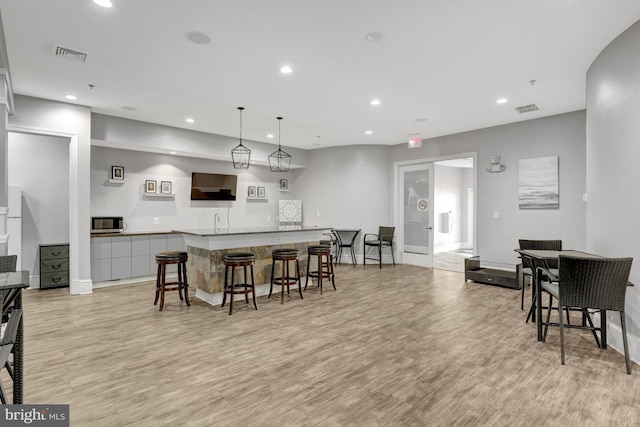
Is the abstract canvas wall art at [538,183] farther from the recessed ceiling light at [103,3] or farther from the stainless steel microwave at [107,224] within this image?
the stainless steel microwave at [107,224]

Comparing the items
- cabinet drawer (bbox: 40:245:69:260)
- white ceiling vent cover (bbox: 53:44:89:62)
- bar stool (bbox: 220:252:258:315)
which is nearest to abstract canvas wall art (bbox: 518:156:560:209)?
bar stool (bbox: 220:252:258:315)

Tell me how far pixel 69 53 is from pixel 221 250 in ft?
8.95

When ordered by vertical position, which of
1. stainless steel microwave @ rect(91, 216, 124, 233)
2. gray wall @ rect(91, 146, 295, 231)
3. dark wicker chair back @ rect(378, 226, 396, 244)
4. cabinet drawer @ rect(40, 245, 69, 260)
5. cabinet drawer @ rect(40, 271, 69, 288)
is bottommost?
cabinet drawer @ rect(40, 271, 69, 288)

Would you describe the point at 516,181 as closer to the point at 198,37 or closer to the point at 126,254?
the point at 198,37

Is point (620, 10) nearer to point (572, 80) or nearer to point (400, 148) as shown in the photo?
point (572, 80)

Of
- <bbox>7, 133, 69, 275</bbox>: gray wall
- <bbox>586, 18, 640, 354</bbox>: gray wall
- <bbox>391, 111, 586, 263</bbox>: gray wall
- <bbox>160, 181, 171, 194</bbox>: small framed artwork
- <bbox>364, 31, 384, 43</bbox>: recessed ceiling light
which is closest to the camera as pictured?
<bbox>586, 18, 640, 354</bbox>: gray wall

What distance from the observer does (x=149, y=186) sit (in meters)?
6.59

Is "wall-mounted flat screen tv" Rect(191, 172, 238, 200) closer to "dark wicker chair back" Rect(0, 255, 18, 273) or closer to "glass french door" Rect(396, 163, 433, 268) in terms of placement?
"glass french door" Rect(396, 163, 433, 268)

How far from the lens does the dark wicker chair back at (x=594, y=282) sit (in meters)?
2.64

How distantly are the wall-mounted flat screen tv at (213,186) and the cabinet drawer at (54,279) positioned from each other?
2.62 metres

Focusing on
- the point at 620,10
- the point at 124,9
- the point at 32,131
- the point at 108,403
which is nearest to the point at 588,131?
the point at 620,10

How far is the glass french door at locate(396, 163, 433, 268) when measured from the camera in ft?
24.7

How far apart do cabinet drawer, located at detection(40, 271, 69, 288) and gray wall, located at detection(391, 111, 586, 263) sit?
7.48 meters

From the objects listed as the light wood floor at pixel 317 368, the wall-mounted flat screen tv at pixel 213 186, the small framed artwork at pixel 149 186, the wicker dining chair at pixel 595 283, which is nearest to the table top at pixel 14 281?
the light wood floor at pixel 317 368
